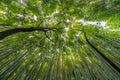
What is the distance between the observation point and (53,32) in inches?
211

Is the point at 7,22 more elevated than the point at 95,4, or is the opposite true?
the point at 95,4

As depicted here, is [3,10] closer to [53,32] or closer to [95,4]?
[53,32]

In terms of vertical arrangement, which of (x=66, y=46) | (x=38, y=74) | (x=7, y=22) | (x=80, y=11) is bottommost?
(x=38, y=74)

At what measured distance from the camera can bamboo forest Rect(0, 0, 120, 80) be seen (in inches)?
171

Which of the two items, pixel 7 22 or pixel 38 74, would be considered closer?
pixel 7 22

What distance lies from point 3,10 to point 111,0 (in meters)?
3.34

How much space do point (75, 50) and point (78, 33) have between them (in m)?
0.64

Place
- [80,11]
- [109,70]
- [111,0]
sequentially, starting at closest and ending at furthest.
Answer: [109,70] → [111,0] → [80,11]

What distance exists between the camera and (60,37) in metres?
5.40

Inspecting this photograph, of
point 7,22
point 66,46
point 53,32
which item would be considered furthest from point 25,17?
point 66,46

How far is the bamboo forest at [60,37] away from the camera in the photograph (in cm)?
434

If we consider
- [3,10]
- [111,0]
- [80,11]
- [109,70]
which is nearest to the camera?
[109,70]

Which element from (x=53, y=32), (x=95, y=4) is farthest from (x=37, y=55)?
(x=95, y=4)

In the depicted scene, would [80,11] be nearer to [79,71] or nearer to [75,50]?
[75,50]
